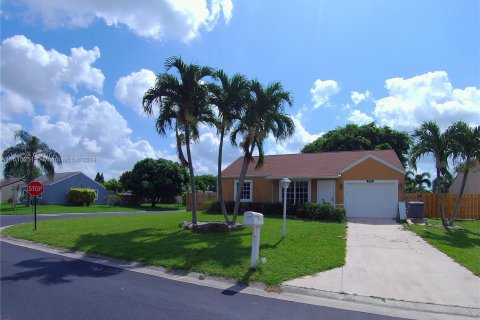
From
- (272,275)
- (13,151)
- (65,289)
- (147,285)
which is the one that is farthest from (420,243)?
(13,151)

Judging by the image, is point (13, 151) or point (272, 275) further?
point (13, 151)

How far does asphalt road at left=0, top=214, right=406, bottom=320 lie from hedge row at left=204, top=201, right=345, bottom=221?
525 inches

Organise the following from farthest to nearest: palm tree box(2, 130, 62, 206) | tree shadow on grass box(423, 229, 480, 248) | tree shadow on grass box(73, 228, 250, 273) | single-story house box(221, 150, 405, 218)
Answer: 1. palm tree box(2, 130, 62, 206)
2. single-story house box(221, 150, 405, 218)
3. tree shadow on grass box(423, 229, 480, 248)
4. tree shadow on grass box(73, 228, 250, 273)

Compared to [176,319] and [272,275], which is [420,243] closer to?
[272,275]

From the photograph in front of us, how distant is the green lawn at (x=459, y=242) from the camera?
9945mm

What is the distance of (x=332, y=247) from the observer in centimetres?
1148

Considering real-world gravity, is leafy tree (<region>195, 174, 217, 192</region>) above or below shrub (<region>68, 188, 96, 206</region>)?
above

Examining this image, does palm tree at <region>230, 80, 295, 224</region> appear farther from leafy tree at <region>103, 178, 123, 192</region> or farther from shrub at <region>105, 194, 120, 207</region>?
leafy tree at <region>103, 178, 123, 192</region>

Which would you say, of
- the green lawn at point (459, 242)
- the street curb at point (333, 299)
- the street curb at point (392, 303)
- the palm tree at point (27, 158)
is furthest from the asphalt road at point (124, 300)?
the palm tree at point (27, 158)

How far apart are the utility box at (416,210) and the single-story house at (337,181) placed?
1837mm

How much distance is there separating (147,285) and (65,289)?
151cm

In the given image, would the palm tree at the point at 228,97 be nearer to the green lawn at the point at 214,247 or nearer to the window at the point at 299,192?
the green lawn at the point at 214,247

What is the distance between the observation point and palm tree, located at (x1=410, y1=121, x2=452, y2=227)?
17453 mm

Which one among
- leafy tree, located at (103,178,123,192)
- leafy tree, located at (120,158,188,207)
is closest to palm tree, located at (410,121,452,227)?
leafy tree, located at (120,158,188,207)
